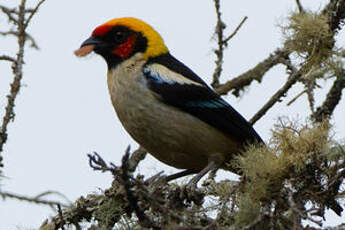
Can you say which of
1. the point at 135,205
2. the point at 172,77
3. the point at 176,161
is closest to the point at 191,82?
the point at 172,77

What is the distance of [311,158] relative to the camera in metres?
4.42

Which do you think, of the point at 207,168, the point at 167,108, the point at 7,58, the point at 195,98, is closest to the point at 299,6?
the point at 195,98

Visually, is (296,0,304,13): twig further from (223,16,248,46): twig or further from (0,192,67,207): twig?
(0,192,67,207): twig

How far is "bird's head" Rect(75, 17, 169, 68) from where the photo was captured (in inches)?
261

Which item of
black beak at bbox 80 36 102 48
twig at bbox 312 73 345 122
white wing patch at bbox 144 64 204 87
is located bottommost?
twig at bbox 312 73 345 122

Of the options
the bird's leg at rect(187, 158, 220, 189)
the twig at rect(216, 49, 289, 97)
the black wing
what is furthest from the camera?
the twig at rect(216, 49, 289, 97)

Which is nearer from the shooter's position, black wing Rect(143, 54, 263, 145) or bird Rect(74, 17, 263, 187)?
bird Rect(74, 17, 263, 187)

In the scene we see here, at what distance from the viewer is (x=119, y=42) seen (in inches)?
264

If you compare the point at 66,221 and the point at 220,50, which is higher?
the point at 220,50

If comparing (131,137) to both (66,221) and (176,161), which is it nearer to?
(176,161)

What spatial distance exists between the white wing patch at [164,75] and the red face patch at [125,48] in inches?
14.5

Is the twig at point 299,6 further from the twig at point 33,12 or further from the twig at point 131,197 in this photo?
the twig at point 131,197

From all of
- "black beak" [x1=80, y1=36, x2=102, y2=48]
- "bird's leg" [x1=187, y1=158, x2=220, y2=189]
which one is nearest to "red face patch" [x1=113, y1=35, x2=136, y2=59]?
"black beak" [x1=80, y1=36, x2=102, y2=48]

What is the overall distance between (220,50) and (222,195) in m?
2.48
